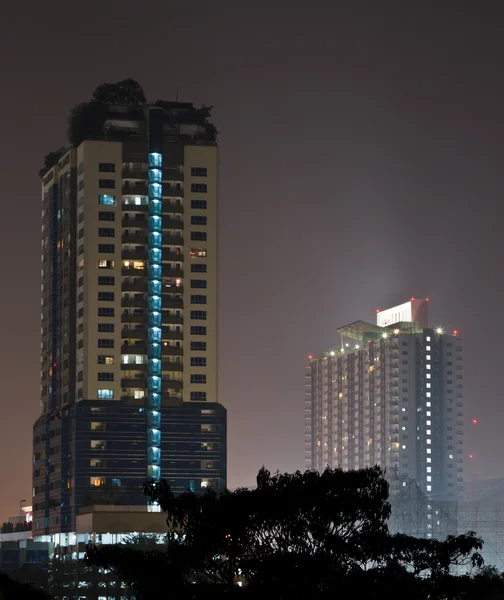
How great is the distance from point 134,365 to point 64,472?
16581mm

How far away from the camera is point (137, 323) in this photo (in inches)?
7441

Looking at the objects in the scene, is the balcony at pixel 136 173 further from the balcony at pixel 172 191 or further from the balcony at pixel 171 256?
the balcony at pixel 171 256

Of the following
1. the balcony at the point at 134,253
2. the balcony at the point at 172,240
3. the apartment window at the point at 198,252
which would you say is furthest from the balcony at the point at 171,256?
the balcony at the point at 134,253

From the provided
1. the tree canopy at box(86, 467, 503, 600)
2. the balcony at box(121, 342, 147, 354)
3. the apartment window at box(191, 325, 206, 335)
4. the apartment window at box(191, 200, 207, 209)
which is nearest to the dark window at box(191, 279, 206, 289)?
the apartment window at box(191, 325, 206, 335)

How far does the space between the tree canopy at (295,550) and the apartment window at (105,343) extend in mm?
120950

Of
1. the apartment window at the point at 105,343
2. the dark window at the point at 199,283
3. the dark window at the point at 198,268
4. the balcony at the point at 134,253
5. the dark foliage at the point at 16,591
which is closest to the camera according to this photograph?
the dark foliage at the point at 16,591

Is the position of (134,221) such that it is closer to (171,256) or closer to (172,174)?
(171,256)

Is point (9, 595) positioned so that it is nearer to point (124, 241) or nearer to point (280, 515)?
point (280, 515)

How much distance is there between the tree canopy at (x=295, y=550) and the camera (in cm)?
6056

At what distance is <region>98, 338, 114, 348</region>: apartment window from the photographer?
189 metres

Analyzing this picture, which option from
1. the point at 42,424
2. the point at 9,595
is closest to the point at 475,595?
the point at 9,595

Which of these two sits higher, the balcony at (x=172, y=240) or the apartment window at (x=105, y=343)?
the balcony at (x=172, y=240)

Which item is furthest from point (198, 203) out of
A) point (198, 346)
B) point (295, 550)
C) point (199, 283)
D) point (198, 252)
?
point (295, 550)

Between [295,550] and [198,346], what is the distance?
126 m
